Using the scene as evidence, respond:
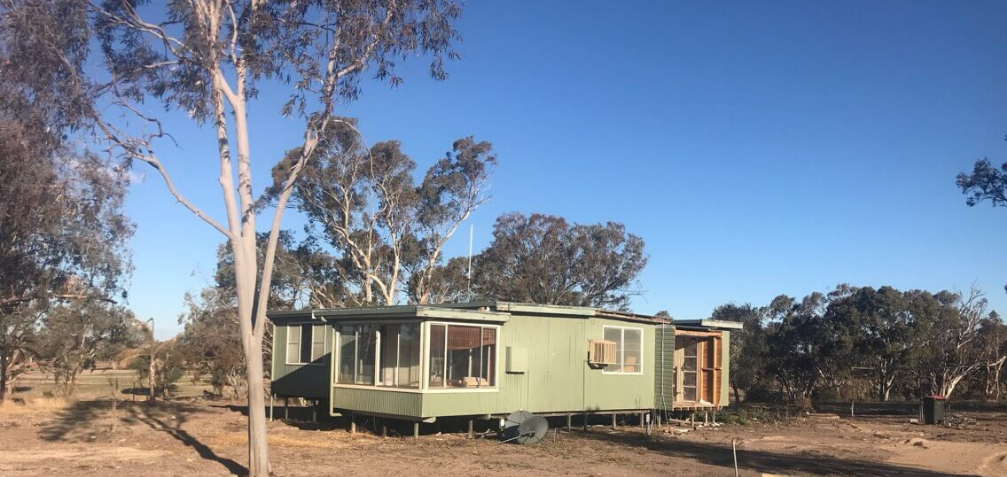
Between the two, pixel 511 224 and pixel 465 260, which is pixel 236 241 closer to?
pixel 465 260

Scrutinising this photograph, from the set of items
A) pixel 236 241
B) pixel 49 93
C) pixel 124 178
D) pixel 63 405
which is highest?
pixel 49 93

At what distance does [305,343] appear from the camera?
21219mm

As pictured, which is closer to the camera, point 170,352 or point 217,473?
point 217,473

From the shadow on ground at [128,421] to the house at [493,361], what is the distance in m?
2.95

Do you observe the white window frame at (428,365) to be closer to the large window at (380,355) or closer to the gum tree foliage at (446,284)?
the large window at (380,355)

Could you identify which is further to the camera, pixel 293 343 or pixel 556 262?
pixel 556 262

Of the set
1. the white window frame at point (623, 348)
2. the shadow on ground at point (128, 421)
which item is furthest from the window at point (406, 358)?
the white window frame at point (623, 348)

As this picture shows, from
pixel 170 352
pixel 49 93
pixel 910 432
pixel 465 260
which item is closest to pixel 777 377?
pixel 910 432

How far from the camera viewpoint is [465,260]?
39.3 m

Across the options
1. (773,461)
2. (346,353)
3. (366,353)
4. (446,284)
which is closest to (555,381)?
Result: (366,353)

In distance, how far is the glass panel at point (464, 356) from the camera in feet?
55.8

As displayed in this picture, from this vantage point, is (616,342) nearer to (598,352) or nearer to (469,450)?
(598,352)

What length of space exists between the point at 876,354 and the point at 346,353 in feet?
67.3

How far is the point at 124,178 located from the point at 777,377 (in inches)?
1025
